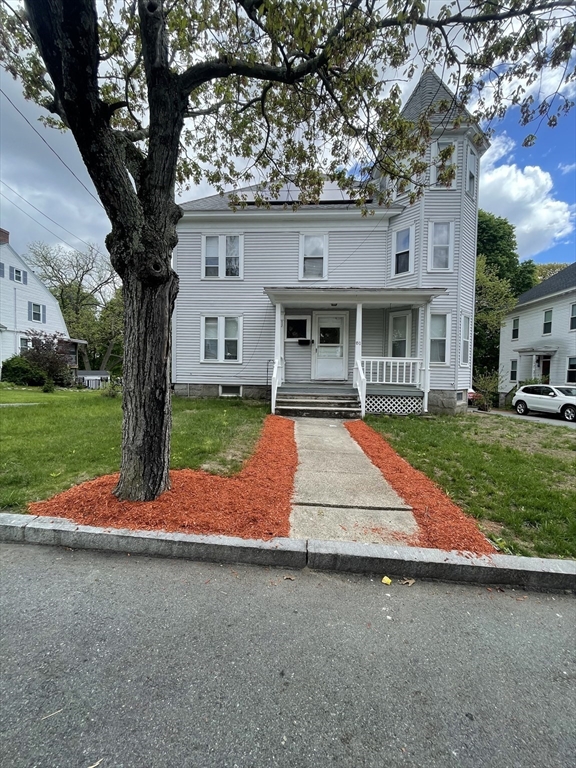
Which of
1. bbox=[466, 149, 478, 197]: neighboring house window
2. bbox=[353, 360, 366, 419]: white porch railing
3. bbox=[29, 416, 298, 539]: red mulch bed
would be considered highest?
bbox=[466, 149, 478, 197]: neighboring house window

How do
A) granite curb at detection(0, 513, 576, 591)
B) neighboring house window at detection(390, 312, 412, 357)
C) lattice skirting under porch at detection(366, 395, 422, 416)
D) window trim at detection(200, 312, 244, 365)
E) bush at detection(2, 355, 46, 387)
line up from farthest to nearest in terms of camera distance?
bush at detection(2, 355, 46, 387) → window trim at detection(200, 312, 244, 365) → neighboring house window at detection(390, 312, 412, 357) → lattice skirting under porch at detection(366, 395, 422, 416) → granite curb at detection(0, 513, 576, 591)

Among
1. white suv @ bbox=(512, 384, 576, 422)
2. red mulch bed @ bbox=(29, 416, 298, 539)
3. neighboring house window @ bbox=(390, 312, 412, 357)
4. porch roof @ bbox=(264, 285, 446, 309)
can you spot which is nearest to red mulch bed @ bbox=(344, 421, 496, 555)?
red mulch bed @ bbox=(29, 416, 298, 539)

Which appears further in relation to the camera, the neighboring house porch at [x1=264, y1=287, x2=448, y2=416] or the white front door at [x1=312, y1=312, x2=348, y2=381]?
the white front door at [x1=312, y1=312, x2=348, y2=381]

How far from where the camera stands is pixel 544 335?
2123 cm

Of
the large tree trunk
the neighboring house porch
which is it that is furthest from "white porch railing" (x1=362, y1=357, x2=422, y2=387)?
the large tree trunk

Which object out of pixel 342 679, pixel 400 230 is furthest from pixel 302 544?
pixel 400 230

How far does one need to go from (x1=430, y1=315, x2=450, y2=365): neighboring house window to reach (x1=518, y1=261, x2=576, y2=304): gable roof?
1359 centimetres

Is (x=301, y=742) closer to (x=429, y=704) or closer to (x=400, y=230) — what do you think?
(x=429, y=704)

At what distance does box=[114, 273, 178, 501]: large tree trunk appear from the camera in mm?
3350

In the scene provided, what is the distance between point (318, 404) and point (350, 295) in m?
3.14

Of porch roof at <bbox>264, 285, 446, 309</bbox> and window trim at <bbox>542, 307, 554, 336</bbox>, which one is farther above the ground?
window trim at <bbox>542, 307, 554, 336</bbox>

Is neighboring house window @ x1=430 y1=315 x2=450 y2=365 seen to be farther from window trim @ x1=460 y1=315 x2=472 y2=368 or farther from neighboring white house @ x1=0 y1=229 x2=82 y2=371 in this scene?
neighboring white house @ x1=0 y1=229 x2=82 y2=371

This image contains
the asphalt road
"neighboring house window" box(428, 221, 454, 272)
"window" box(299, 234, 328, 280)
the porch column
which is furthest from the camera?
"window" box(299, 234, 328, 280)

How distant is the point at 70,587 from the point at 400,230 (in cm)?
1200
